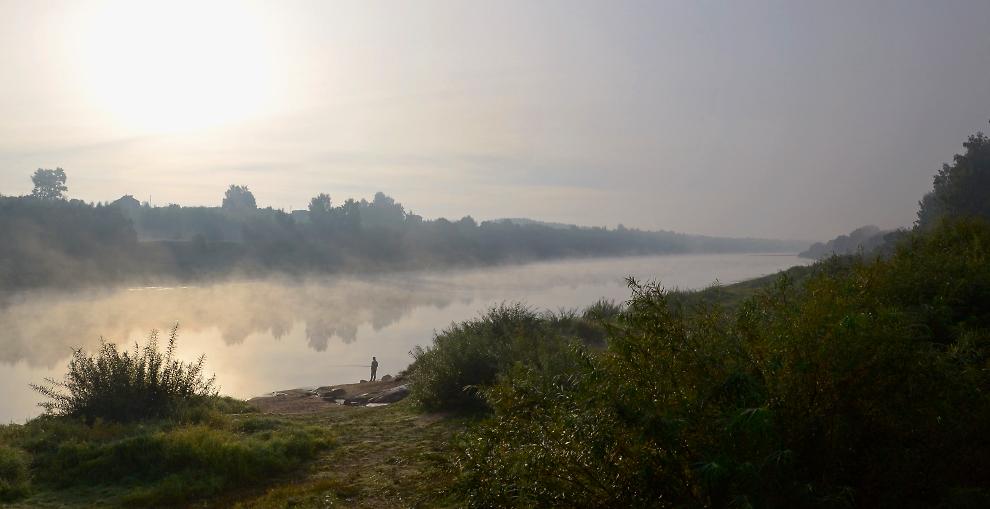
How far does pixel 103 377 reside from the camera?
8852mm

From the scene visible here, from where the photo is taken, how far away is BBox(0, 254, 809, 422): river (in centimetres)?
2067

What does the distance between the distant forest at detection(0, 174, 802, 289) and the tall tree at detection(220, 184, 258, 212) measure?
228 mm

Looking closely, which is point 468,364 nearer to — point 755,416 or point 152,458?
point 152,458

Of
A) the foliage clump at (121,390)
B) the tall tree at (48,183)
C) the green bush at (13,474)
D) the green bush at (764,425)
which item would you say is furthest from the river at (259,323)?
the tall tree at (48,183)

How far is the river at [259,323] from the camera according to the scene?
2067 centimetres

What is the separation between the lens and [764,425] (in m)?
2.48

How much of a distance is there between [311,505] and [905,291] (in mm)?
6143

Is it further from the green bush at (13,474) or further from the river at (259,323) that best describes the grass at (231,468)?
the river at (259,323)

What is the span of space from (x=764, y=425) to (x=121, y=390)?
9.53m

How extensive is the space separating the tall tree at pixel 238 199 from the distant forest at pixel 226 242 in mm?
228

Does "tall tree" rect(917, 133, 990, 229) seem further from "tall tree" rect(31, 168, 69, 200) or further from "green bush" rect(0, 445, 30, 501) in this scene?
"tall tree" rect(31, 168, 69, 200)

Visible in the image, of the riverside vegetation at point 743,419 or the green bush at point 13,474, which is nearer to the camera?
the riverside vegetation at point 743,419

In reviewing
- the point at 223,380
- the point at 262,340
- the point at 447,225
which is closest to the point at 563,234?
the point at 447,225

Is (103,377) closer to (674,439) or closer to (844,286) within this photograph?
(674,439)
